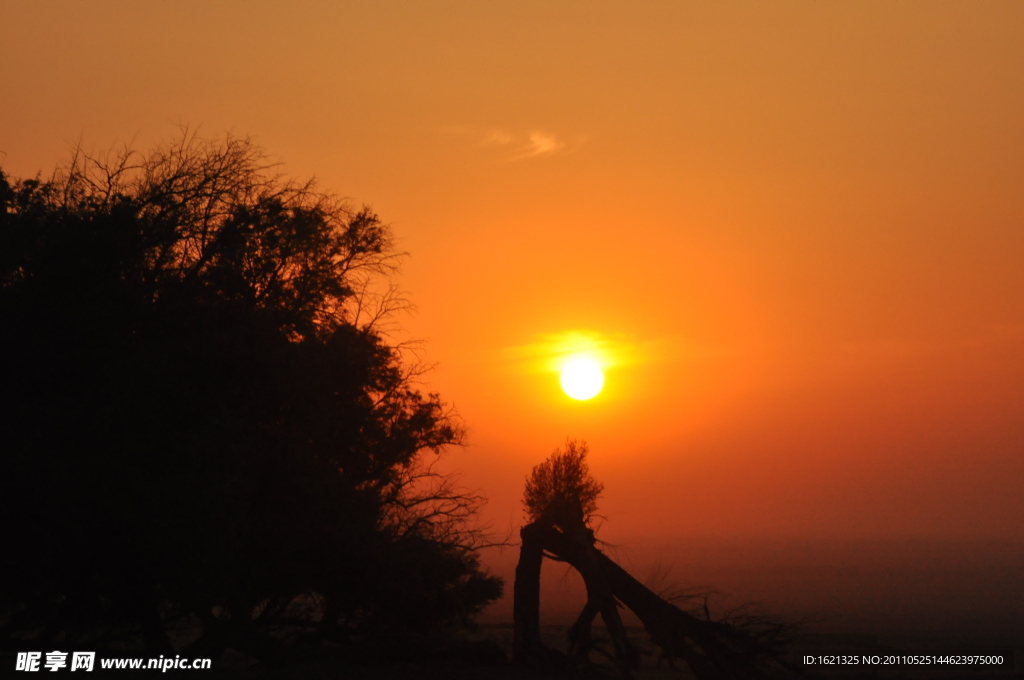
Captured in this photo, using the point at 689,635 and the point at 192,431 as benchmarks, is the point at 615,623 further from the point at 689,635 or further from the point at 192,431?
the point at 192,431

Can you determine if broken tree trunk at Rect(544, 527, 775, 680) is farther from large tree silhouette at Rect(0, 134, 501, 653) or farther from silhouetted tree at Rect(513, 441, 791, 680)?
large tree silhouette at Rect(0, 134, 501, 653)

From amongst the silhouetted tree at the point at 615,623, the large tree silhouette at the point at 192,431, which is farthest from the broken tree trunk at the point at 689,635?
the large tree silhouette at the point at 192,431

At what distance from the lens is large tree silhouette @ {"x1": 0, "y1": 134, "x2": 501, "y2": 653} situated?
532 inches

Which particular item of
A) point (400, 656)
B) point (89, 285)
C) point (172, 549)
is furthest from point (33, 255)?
point (400, 656)

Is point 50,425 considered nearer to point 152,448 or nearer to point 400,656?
point 152,448

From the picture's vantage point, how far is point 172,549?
566 inches

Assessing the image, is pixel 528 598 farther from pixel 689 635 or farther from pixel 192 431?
pixel 192 431

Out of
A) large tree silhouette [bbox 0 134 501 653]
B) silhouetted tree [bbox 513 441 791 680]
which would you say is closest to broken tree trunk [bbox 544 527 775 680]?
silhouetted tree [bbox 513 441 791 680]

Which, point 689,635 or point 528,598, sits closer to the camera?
point 689,635

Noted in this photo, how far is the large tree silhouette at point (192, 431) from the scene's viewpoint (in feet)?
44.3

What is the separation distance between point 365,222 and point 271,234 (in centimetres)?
434

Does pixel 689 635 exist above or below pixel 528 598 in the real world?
below

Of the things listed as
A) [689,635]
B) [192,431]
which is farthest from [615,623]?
[192,431]

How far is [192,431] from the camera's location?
48.2ft
